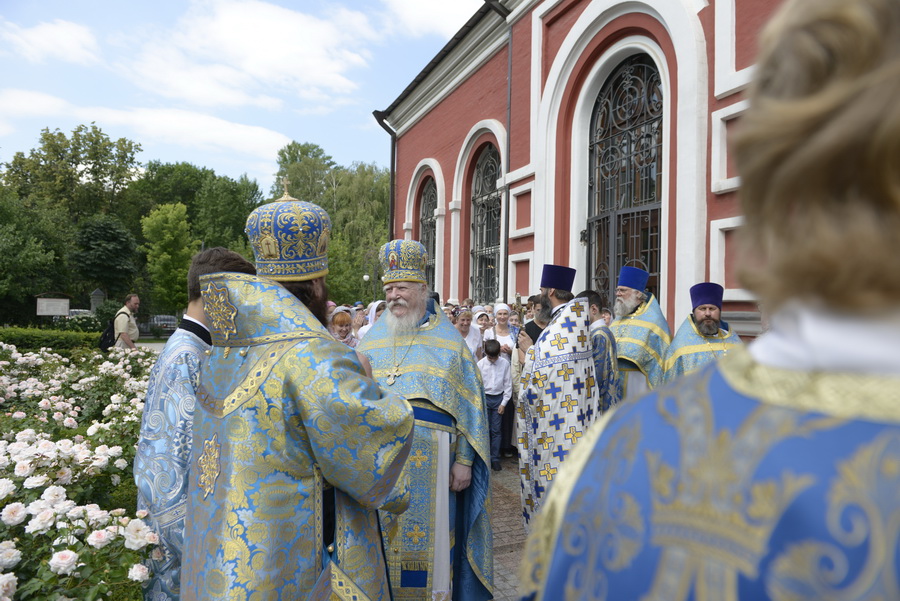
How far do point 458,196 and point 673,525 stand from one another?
44.2ft

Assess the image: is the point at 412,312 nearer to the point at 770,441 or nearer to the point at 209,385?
the point at 209,385

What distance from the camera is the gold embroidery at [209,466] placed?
2.16m

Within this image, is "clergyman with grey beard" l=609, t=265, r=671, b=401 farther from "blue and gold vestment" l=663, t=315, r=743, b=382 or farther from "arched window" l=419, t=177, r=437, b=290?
"arched window" l=419, t=177, r=437, b=290

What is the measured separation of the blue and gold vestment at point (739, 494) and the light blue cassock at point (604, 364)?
3.82 m

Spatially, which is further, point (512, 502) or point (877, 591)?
point (512, 502)

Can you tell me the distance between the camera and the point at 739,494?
71 centimetres

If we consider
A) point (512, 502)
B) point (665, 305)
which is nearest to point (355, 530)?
point (512, 502)

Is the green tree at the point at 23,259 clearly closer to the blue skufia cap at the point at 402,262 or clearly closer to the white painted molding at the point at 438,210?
the white painted molding at the point at 438,210

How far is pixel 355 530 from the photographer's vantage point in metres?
2.29

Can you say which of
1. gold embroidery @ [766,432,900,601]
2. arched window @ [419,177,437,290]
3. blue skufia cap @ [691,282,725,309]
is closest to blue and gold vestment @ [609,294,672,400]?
blue skufia cap @ [691,282,725,309]

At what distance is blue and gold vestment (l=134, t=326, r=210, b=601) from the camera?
2.59 meters

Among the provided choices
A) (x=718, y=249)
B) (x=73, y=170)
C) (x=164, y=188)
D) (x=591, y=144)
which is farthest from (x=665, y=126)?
(x=164, y=188)

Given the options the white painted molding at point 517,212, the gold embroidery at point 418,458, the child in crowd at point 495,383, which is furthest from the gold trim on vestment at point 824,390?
the white painted molding at point 517,212

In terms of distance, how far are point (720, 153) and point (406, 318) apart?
4.61 metres
